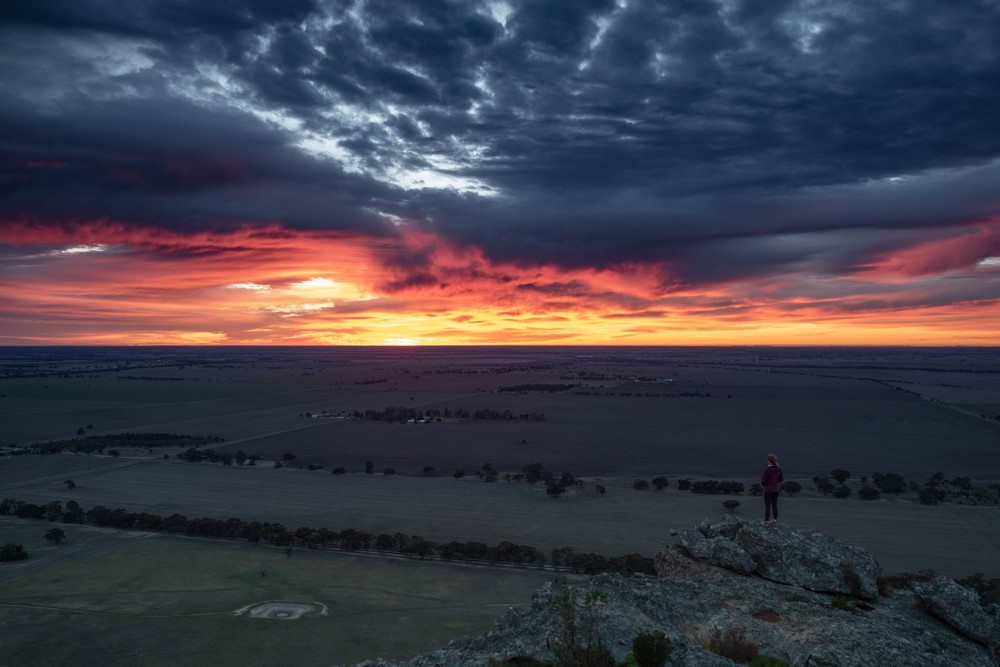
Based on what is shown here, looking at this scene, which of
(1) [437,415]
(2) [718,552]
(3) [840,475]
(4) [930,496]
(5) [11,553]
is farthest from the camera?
(1) [437,415]

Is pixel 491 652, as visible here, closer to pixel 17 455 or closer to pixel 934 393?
pixel 17 455

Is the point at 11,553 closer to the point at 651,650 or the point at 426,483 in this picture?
the point at 426,483

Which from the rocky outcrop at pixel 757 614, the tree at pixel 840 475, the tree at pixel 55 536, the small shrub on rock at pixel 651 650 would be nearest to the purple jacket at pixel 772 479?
the rocky outcrop at pixel 757 614

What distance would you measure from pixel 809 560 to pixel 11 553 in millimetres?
44997

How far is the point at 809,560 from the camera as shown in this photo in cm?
1500

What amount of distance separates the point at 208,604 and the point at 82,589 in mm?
8013

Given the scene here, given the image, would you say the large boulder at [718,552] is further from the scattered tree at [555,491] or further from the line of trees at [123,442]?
the line of trees at [123,442]

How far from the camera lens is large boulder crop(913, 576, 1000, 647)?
12.9m

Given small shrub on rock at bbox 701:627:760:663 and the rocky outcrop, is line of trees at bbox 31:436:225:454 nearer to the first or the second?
the rocky outcrop

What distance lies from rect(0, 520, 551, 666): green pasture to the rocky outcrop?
1507 cm

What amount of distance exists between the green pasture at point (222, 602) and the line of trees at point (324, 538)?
1293 mm

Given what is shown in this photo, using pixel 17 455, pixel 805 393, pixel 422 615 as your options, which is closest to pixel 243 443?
pixel 17 455

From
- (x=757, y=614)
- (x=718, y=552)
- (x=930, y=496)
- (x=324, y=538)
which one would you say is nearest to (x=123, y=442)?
(x=324, y=538)

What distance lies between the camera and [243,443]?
3366 inches
